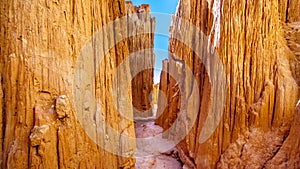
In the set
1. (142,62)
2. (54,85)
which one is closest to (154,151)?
(54,85)

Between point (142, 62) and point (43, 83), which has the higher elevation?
point (142, 62)

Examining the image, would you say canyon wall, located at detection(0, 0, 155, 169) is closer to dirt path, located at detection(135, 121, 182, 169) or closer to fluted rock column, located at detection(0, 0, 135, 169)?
fluted rock column, located at detection(0, 0, 135, 169)

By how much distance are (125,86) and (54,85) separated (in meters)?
1.12

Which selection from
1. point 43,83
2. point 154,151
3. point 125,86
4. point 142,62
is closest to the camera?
point 43,83

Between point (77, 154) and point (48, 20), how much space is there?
1.81 meters

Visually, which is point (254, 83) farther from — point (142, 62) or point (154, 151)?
point (142, 62)

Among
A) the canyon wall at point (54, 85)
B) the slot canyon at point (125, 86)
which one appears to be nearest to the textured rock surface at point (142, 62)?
the slot canyon at point (125, 86)

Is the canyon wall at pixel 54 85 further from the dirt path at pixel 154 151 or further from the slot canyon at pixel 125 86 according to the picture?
the dirt path at pixel 154 151

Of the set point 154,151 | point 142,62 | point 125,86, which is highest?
point 142,62

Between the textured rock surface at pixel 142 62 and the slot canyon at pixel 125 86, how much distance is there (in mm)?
3029

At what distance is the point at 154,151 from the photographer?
5367 mm

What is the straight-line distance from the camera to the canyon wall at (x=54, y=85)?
245 cm

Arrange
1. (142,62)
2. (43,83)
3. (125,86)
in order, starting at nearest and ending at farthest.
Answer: (43,83)
(125,86)
(142,62)

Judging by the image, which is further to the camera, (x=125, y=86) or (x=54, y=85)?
(x=125, y=86)
